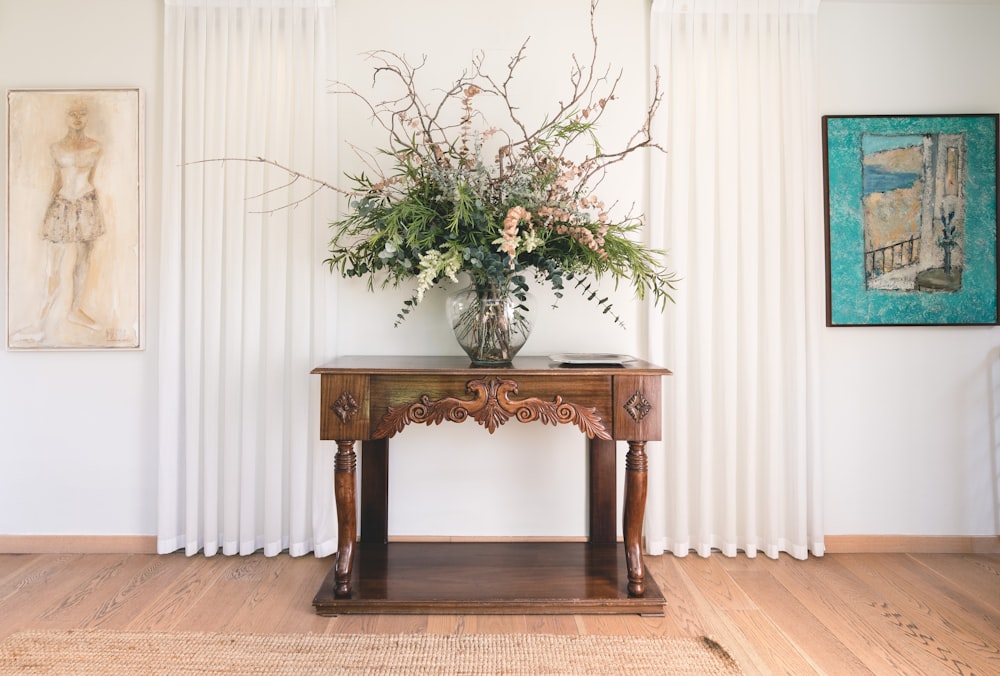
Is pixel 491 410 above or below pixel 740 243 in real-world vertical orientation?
below

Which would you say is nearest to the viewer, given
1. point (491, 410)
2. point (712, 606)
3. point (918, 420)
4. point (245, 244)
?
point (491, 410)

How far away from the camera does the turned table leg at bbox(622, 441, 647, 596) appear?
6.77ft

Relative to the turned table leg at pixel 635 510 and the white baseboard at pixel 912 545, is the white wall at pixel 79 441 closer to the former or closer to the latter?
the turned table leg at pixel 635 510

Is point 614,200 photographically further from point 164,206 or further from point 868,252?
point 164,206

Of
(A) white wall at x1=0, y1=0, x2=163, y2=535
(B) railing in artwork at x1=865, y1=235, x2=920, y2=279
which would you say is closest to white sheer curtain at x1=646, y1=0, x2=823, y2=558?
(B) railing in artwork at x1=865, y1=235, x2=920, y2=279

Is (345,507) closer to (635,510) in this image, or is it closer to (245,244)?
(635,510)

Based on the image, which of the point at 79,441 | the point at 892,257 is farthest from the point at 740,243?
the point at 79,441

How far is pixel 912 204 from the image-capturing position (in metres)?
2.62

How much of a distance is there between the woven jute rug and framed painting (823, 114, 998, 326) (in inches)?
67.9

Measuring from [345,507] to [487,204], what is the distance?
1151 millimetres

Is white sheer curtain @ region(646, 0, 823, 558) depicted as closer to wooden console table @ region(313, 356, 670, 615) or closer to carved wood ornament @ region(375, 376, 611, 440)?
wooden console table @ region(313, 356, 670, 615)

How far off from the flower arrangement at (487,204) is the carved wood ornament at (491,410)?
0.36 metres

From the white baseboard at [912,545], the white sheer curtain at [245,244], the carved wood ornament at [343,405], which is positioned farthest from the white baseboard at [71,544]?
the white baseboard at [912,545]

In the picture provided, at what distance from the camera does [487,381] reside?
2016mm
